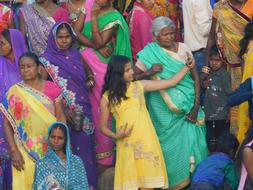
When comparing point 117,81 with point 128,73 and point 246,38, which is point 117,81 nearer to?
point 128,73

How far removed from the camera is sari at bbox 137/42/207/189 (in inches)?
297

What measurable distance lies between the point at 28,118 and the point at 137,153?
105cm

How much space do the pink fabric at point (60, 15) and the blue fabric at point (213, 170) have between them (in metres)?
2.33

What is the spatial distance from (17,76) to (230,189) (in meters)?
2.39

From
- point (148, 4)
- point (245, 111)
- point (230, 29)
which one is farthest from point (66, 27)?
point (245, 111)

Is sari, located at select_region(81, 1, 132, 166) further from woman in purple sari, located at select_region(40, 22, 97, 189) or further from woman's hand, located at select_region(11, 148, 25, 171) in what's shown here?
woman's hand, located at select_region(11, 148, 25, 171)

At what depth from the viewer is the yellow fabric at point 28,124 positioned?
718cm

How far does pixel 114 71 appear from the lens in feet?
23.6

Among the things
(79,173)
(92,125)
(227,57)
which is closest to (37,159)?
(79,173)

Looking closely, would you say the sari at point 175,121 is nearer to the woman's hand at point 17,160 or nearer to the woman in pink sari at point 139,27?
the woman in pink sari at point 139,27

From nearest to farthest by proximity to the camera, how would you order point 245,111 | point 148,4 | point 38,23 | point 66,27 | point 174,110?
1. point 174,110
2. point 245,111
3. point 66,27
4. point 38,23
5. point 148,4

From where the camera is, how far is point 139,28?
335 inches

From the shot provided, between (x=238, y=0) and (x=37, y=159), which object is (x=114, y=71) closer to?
(x=37, y=159)

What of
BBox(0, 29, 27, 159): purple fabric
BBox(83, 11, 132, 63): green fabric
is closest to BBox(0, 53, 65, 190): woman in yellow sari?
BBox(0, 29, 27, 159): purple fabric
